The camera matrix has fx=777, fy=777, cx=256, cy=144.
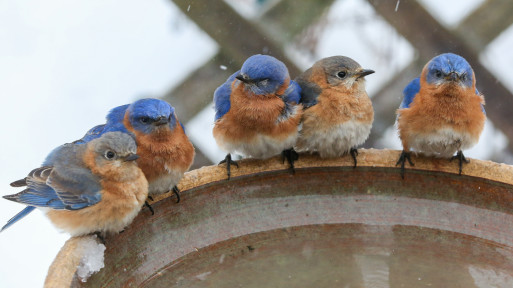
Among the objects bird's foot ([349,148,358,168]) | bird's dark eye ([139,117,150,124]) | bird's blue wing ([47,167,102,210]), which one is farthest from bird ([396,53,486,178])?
bird's blue wing ([47,167,102,210])

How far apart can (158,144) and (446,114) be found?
4.65 feet

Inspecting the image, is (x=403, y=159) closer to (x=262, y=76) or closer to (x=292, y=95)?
(x=292, y=95)

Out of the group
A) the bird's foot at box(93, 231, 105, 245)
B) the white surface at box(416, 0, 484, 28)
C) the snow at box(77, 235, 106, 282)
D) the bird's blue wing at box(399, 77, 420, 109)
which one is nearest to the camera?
the snow at box(77, 235, 106, 282)

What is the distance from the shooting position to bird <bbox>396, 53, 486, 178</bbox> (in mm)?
3824

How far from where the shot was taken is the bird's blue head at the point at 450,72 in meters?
3.81

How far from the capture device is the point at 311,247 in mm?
3600

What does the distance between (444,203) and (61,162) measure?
1796mm

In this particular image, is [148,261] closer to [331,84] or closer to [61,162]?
[61,162]

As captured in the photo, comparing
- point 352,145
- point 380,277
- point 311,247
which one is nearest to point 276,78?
point 352,145

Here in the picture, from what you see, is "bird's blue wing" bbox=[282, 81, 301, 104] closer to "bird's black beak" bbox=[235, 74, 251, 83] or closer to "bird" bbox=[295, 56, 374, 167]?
"bird" bbox=[295, 56, 374, 167]

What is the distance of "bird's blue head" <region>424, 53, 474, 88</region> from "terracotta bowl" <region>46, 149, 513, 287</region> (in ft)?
1.32

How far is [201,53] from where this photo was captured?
5.43 metres

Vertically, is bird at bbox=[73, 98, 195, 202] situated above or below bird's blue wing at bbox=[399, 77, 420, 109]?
below

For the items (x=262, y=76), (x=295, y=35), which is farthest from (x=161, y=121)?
(x=295, y=35)
